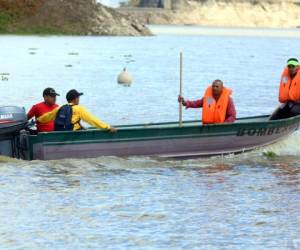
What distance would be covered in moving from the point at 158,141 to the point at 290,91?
354 cm

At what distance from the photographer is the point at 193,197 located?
18281 millimetres

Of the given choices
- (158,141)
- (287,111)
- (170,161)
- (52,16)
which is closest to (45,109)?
(158,141)

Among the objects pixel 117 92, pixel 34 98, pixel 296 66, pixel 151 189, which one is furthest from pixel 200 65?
pixel 151 189

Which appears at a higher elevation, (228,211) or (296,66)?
(296,66)

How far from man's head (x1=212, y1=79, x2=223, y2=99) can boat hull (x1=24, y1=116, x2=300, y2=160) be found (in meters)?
0.69

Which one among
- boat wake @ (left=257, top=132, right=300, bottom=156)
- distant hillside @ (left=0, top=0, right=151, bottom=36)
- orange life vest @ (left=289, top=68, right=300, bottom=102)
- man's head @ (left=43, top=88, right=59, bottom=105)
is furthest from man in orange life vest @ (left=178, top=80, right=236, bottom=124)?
distant hillside @ (left=0, top=0, right=151, bottom=36)

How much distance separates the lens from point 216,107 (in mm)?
21484

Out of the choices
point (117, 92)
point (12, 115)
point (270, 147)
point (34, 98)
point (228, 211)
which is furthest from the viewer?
point (117, 92)

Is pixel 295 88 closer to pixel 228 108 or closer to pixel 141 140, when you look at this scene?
pixel 228 108

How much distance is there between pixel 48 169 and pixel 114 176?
1.17 m

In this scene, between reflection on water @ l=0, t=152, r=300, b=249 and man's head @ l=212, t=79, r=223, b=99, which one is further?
man's head @ l=212, t=79, r=223, b=99

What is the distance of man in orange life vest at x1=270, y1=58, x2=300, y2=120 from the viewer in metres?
22.9

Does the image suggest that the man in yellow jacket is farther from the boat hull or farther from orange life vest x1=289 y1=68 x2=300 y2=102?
orange life vest x1=289 y1=68 x2=300 y2=102

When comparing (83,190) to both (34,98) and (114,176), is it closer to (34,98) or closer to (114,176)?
(114,176)
